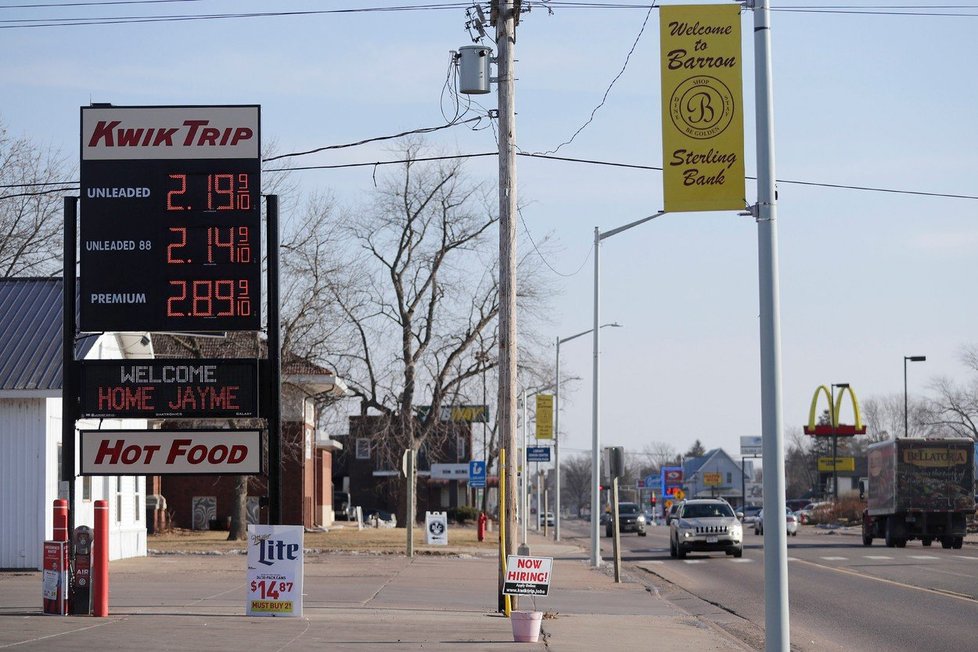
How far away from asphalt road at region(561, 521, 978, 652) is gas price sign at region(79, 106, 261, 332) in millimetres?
7986

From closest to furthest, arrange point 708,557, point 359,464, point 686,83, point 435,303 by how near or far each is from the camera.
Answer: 1. point 686,83
2. point 708,557
3. point 435,303
4. point 359,464

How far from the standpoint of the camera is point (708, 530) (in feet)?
111

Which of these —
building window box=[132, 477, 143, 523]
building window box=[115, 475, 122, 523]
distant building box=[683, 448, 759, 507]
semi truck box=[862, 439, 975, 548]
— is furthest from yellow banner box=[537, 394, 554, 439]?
distant building box=[683, 448, 759, 507]

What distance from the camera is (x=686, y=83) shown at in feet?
35.3

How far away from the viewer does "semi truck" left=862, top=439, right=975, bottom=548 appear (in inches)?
1511

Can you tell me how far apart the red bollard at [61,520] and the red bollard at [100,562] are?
43 cm

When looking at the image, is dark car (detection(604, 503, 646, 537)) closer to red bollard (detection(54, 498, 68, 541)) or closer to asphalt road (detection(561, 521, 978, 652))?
asphalt road (detection(561, 521, 978, 652))

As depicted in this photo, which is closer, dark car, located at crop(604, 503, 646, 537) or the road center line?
the road center line

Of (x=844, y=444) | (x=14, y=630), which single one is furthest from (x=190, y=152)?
(x=844, y=444)

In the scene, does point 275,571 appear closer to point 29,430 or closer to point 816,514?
point 29,430

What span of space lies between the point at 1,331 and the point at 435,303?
85.9ft

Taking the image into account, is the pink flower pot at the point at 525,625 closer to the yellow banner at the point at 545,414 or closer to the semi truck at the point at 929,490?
the semi truck at the point at 929,490

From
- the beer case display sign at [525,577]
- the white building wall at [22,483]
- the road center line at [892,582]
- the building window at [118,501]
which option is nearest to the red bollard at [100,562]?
the beer case display sign at [525,577]

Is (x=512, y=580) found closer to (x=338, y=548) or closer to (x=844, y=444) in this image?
(x=338, y=548)
